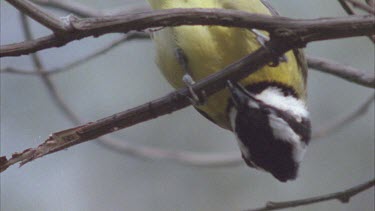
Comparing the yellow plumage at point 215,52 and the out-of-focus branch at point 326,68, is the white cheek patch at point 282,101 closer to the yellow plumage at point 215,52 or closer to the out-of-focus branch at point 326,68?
the yellow plumage at point 215,52

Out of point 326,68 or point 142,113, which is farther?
point 326,68

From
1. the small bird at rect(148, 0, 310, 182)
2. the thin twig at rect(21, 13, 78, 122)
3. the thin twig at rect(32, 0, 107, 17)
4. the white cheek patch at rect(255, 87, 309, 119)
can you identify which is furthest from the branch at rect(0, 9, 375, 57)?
the thin twig at rect(32, 0, 107, 17)

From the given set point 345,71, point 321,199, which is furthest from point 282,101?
point 321,199

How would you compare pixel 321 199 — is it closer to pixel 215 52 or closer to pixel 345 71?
pixel 215 52

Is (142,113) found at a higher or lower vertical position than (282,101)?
higher

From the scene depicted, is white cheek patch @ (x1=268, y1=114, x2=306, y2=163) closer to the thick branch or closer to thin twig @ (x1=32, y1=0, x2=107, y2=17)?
the thick branch

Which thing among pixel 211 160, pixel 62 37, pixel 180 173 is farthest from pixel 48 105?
pixel 62 37
